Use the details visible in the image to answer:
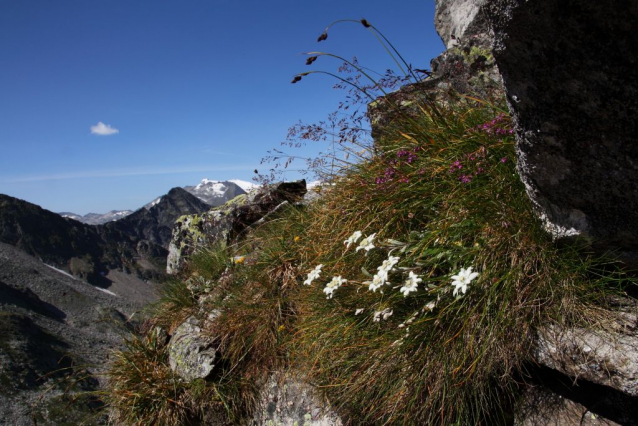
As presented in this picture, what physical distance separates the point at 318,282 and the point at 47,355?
7702cm

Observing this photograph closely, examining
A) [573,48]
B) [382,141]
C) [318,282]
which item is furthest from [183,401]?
[573,48]

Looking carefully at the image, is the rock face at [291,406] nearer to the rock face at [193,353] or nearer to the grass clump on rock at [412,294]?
the grass clump on rock at [412,294]

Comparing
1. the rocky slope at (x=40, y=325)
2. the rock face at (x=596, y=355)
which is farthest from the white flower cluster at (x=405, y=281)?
the rocky slope at (x=40, y=325)

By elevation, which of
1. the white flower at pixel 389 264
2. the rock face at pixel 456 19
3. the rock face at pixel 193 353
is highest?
the rock face at pixel 456 19

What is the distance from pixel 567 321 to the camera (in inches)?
96.2

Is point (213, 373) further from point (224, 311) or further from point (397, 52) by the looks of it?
point (397, 52)

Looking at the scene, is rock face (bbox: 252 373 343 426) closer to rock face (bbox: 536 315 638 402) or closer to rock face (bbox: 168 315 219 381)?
rock face (bbox: 168 315 219 381)

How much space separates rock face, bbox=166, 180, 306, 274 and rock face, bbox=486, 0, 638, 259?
13.7 ft

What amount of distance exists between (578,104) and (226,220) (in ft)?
19.5

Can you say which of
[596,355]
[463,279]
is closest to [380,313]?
[463,279]

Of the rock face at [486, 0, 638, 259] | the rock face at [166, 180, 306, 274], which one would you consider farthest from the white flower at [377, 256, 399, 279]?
the rock face at [166, 180, 306, 274]

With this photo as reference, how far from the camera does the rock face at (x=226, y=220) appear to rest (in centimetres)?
674

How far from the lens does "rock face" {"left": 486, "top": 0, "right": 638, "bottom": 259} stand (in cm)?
183

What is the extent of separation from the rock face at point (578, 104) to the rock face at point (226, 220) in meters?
4.19
